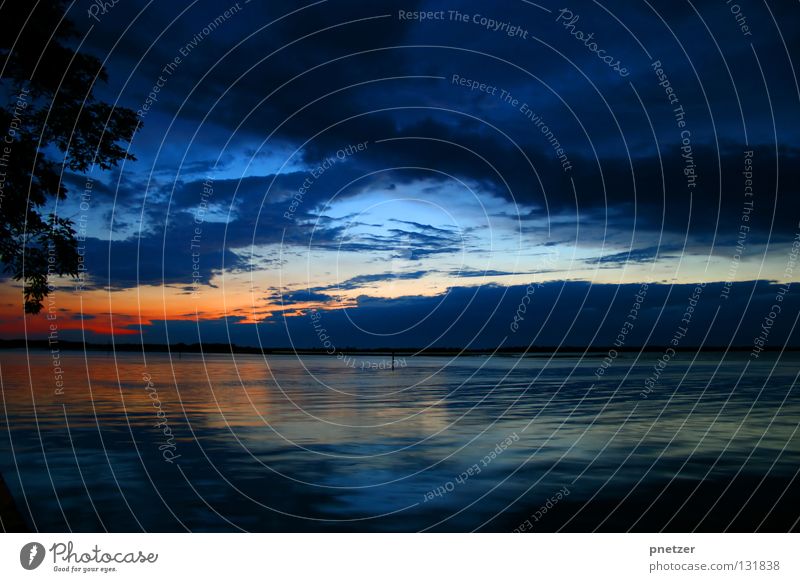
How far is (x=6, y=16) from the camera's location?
16.3 m

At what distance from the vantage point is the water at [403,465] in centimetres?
1568

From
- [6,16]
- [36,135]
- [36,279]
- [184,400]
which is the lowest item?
[184,400]

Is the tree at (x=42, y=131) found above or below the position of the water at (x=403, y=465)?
A: above

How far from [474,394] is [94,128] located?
105 ft

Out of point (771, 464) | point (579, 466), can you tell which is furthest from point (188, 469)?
point (771, 464)

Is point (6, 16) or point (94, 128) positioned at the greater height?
point (6, 16)

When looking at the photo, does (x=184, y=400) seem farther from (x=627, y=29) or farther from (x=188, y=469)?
(x=627, y=29)

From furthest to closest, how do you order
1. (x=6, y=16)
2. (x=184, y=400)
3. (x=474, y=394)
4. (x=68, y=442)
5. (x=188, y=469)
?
1. (x=474, y=394)
2. (x=184, y=400)
3. (x=68, y=442)
4. (x=188, y=469)
5. (x=6, y=16)

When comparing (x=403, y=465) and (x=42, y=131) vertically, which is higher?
(x=42, y=131)

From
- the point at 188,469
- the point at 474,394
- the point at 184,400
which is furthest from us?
the point at 474,394

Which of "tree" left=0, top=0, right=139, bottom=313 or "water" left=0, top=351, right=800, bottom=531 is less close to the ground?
"tree" left=0, top=0, right=139, bottom=313

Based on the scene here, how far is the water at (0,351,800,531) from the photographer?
617 inches

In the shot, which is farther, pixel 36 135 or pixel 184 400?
pixel 184 400

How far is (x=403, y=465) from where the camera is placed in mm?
21125
